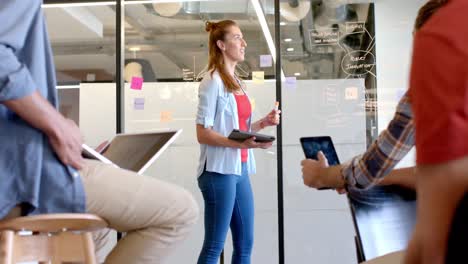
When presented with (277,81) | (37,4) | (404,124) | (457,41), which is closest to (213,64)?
(277,81)

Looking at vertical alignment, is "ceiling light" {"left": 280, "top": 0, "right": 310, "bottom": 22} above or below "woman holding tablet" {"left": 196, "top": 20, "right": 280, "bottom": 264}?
above

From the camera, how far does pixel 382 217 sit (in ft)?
4.81

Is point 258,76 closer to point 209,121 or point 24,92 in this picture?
point 209,121

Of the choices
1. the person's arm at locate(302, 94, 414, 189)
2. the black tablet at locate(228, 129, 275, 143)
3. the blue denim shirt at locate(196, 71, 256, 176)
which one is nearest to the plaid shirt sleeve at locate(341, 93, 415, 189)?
the person's arm at locate(302, 94, 414, 189)

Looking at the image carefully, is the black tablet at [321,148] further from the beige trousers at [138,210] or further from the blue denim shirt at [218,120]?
the blue denim shirt at [218,120]

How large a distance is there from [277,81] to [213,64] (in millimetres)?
1504

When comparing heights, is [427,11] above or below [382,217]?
above

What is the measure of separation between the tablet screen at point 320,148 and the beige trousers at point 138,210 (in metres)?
0.36

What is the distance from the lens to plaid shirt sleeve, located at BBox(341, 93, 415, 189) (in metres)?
1.17

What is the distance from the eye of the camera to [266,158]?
15.0 ft

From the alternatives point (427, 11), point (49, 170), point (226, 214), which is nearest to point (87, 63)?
point (226, 214)

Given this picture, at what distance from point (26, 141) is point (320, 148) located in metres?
0.69

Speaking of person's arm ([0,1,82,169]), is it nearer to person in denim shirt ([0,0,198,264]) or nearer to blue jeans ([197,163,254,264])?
person in denim shirt ([0,0,198,264])

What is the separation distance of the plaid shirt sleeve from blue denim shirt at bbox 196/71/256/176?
154 centimetres
